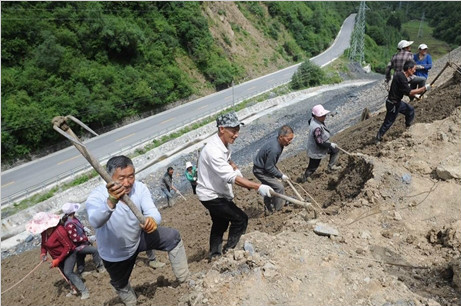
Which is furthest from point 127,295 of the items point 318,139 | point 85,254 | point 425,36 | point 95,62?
point 425,36

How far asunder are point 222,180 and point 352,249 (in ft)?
6.20

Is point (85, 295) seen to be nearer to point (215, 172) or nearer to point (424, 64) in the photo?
point (215, 172)

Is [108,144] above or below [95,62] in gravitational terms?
below

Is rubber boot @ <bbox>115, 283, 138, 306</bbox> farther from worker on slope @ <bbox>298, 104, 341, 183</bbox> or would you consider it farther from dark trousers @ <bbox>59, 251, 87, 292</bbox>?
worker on slope @ <bbox>298, 104, 341, 183</bbox>

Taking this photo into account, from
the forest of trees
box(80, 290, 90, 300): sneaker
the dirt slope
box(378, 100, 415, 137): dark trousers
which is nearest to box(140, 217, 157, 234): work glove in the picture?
the dirt slope

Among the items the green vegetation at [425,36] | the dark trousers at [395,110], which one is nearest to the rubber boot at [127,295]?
the dark trousers at [395,110]

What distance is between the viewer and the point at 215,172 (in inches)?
153

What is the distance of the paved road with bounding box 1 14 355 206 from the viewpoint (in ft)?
56.7

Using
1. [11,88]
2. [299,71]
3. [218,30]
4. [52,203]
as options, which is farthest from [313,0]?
[52,203]

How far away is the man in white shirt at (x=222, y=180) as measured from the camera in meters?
3.82

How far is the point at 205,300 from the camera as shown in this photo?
320 centimetres

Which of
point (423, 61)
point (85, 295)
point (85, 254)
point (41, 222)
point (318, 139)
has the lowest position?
point (85, 295)

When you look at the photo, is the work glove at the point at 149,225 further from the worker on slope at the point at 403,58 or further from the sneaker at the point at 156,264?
the worker on slope at the point at 403,58

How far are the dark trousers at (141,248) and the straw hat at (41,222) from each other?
5.54 ft
